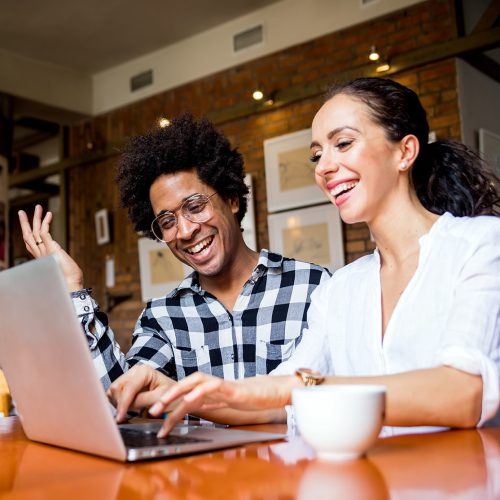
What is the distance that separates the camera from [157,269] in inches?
226

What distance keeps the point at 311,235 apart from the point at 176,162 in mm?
2764

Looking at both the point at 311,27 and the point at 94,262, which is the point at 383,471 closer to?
the point at 311,27

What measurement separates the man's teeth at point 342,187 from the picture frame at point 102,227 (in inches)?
195

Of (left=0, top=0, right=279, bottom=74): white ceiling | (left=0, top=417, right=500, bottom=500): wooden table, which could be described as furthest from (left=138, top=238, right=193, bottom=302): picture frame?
(left=0, top=417, right=500, bottom=500): wooden table

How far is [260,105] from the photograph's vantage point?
514cm

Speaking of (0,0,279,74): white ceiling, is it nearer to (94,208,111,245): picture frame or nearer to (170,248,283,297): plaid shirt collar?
(94,208,111,245): picture frame

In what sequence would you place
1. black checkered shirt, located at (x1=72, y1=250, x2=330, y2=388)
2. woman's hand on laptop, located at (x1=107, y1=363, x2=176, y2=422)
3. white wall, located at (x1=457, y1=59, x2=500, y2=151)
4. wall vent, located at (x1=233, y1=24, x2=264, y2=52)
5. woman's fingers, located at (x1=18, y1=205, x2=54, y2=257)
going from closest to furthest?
woman's hand on laptop, located at (x1=107, y1=363, x2=176, y2=422)
woman's fingers, located at (x1=18, y1=205, x2=54, y2=257)
black checkered shirt, located at (x1=72, y1=250, x2=330, y2=388)
white wall, located at (x1=457, y1=59, x2=500, y2=151)
wall vent, located at (x1=233, y1=24, x2=264, y2=52)

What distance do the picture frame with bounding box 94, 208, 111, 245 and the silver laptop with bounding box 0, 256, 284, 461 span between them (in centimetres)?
517

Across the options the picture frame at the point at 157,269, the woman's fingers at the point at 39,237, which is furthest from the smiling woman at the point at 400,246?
the picture frame at the point at 157,269

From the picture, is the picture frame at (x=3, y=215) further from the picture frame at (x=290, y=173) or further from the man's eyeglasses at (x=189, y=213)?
the man's eyeglasses at (x=189, y=213)

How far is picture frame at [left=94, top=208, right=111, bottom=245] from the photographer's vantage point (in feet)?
20.4

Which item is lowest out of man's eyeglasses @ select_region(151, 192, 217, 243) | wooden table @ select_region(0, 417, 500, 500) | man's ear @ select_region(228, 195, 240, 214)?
wooden table @ select_region(0, 417, 500, 500)

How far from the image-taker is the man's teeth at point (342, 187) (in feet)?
4.71

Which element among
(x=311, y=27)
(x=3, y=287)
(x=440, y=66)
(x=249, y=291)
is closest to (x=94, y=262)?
(x=311, y=27)
